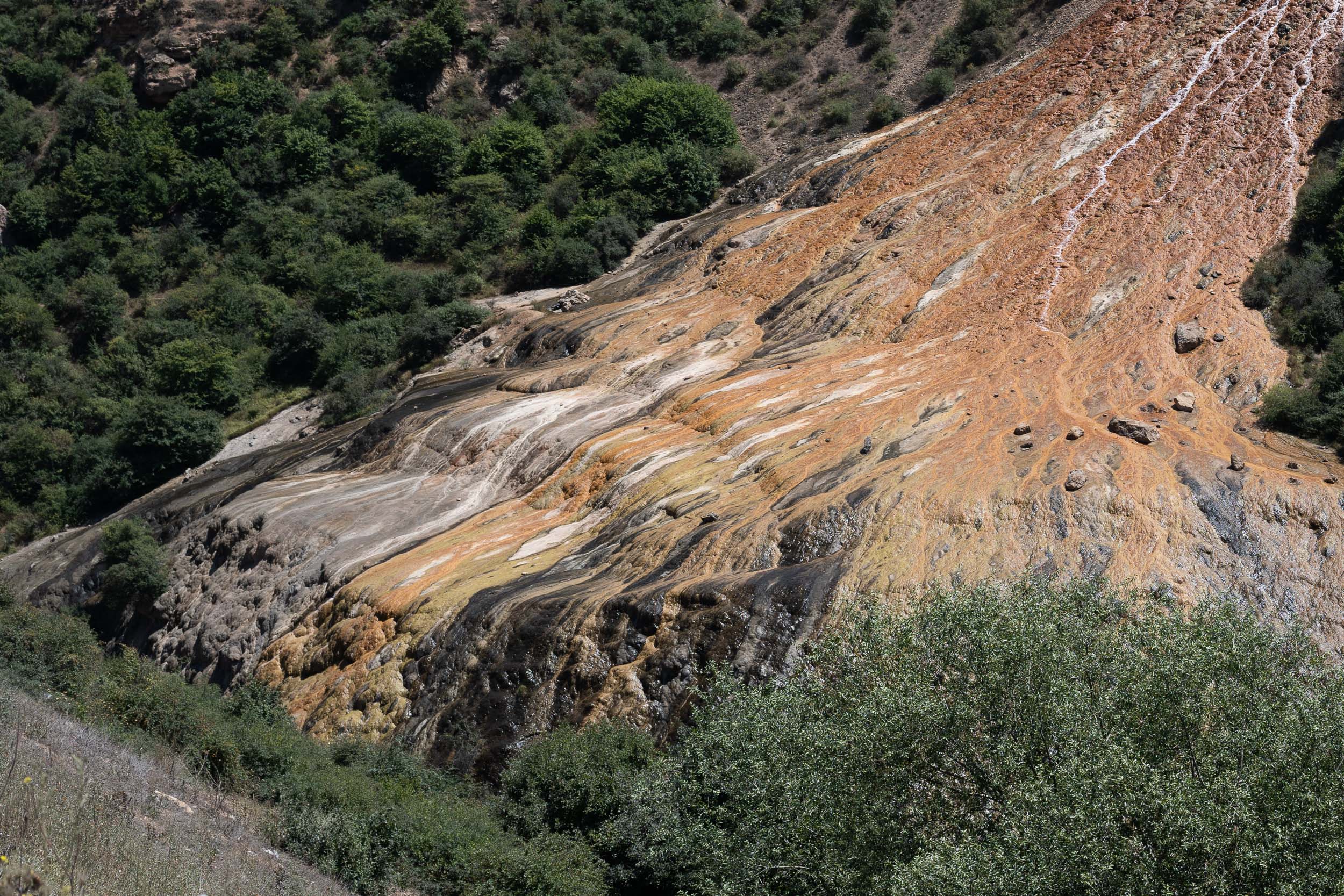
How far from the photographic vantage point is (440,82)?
61.2 m

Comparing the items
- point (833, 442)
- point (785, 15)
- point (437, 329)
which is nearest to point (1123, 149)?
point (833, 442)

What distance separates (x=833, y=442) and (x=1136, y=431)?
5.65 metres

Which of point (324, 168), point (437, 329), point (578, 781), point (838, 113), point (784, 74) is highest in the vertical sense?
point (324, 168)

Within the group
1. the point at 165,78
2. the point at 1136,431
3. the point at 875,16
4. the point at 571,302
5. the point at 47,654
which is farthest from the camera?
the point at 165,78

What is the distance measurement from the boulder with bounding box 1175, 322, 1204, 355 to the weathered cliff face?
0.22 feet

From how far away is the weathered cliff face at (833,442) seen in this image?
18938 mm

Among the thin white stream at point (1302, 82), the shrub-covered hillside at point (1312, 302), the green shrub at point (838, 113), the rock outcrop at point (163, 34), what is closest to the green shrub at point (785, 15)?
the green shrub at point (838, 113)

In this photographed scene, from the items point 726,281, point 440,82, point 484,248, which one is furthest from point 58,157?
point 726,281

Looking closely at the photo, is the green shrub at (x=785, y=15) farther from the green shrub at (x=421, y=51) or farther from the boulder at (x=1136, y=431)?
the boulder at (x=1136, y=431)

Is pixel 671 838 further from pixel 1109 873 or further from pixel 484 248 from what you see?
pixel 484 248

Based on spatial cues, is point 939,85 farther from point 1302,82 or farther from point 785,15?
point 1302,82

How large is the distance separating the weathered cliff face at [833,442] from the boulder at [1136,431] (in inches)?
2.9

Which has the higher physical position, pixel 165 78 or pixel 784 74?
pixel 165 78

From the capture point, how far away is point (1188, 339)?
24.2 m
